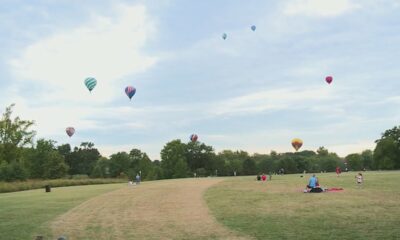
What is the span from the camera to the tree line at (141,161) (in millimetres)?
100562

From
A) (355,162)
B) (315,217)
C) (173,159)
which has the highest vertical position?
(173,159)

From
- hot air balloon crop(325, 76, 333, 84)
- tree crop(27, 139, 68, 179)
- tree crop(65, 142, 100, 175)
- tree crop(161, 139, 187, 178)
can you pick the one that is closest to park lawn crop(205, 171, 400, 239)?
hot air balloon crop(325, 76, 333, 84)

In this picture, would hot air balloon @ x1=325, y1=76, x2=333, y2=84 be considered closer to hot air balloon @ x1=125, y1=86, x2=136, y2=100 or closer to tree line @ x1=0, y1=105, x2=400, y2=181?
hot air balloon @ x1=125, y1=86, x2=136, y2=100

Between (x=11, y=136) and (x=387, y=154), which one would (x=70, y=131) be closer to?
(x=11, y=136)

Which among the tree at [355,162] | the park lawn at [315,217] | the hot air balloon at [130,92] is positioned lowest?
the park lawn at [315,217]

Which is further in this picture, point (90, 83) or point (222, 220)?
point (90, 83)

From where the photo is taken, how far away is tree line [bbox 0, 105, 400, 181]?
330ft

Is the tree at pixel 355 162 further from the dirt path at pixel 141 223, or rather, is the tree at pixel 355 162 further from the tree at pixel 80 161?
the dirt path at pixel 141 223

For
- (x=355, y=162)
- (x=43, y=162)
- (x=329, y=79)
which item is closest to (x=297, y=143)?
(x=329, y=79)

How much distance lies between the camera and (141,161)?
154375 mm

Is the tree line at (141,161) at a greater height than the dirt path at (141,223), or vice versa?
the tree line at (141,161)

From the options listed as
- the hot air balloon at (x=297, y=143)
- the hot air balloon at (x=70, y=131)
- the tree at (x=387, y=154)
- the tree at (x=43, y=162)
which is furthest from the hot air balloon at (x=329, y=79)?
the tree at (x=387, y=154)

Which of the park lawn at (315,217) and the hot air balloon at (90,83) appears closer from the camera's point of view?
the park lawn at (315,217)

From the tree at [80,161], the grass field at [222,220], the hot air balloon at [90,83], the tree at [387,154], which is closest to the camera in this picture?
the grass field at [222,220]
